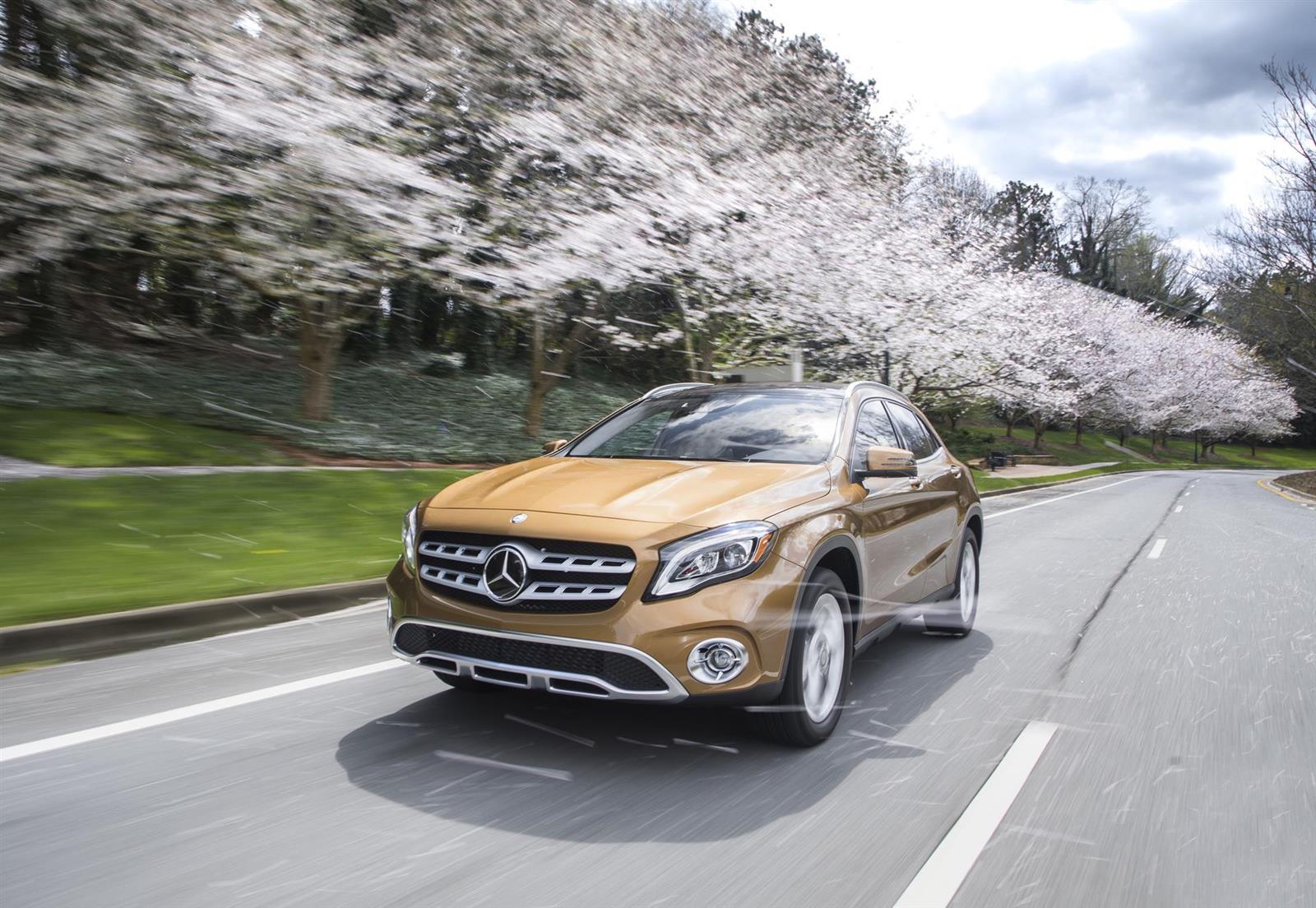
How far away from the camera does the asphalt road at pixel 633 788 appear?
3.10 m

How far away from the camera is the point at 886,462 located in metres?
4.96

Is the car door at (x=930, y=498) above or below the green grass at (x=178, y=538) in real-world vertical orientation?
above

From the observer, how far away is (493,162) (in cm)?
1659

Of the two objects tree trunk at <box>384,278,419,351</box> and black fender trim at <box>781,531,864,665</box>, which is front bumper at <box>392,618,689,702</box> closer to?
black fender trim at <box>781,531,864,665</box>

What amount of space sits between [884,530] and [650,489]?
4.81ft

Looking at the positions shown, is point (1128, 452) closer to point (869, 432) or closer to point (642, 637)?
point (869, 432)

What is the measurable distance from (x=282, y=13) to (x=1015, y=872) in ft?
45.7

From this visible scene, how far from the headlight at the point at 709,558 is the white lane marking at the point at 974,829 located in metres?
1.18

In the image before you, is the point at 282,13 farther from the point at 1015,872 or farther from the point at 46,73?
the point at 1015,872

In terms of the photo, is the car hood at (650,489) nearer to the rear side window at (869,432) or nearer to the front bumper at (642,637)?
the front bumper at (642,637)

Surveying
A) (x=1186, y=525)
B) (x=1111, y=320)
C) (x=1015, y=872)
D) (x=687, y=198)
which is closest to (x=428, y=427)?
(x=687, y=198)

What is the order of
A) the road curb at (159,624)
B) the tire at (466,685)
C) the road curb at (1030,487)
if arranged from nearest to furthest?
the tire at (466,685) < the road curb at (159,624) < the road curb at (1030,487)

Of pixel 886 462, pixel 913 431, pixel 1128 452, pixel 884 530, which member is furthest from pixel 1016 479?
pixel 1128 452

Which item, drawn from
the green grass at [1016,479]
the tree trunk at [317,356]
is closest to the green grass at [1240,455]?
the green grass at [1016,479]
